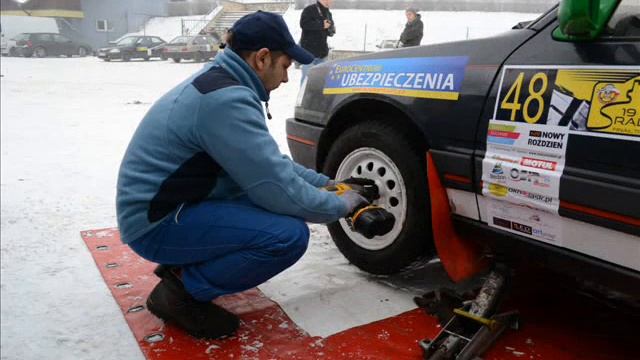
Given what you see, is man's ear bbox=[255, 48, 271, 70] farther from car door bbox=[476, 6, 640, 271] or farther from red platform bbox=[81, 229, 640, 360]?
red platform bbox=[81, 229, 640, 360]

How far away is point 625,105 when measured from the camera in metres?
1.58

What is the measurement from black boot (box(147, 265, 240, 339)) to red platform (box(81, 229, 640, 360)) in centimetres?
4

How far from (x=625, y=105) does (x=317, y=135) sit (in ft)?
5.21

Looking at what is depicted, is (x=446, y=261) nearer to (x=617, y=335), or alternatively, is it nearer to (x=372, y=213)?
(x=372, y=213)

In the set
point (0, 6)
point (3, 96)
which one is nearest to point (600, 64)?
point (3, 96)

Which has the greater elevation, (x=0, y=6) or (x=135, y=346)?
(x=0, y=6)

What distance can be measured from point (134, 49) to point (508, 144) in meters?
24.6

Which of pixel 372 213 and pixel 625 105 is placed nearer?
pixel 625 105

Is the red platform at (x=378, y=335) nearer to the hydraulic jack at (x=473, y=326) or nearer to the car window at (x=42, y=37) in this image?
the hydraulic jack at (x=473, y=326)

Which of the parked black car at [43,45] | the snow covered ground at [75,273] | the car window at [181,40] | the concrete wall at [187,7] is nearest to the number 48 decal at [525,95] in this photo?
the snow covered ground at [75,273]

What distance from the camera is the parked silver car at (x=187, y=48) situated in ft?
67.5

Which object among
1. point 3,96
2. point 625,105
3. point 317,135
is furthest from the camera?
point 3,96

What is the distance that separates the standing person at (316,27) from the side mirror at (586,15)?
17.1ft

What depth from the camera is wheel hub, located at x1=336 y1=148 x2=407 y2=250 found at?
243 centimetres
